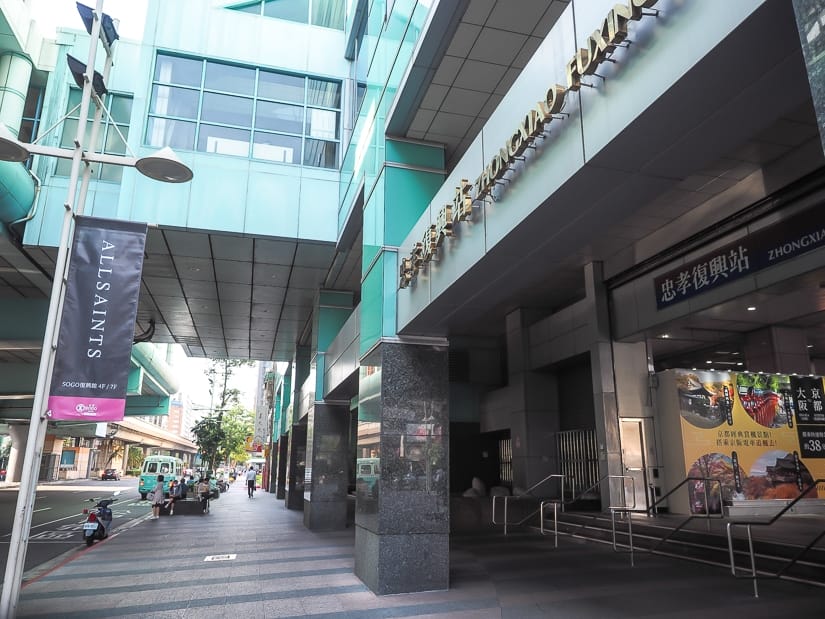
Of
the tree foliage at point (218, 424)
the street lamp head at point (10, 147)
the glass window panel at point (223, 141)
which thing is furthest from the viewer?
the tree foliage at point (218, 424)

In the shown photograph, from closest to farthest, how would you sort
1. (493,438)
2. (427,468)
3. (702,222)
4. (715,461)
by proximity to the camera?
(427,468), (702,222), (715,461), (493,438)

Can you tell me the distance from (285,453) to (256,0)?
68.5 ft

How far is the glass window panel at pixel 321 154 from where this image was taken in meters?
14.5

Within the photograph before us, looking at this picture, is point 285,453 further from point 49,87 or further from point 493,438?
point 49,87

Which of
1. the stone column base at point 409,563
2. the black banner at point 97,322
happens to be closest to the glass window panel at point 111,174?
the black banner at point 97,322

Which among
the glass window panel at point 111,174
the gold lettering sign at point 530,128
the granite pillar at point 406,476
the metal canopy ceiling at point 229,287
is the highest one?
the glass window panel at point 111,174

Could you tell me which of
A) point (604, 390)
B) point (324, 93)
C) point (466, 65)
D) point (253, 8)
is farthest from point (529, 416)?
point (253, 8)

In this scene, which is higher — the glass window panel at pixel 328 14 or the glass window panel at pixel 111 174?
the glass window panel at pixel 328 14

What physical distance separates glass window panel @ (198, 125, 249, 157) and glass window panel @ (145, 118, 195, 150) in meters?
0.24

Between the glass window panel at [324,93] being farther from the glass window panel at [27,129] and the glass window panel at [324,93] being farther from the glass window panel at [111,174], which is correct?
the glass window panel at [27,129]

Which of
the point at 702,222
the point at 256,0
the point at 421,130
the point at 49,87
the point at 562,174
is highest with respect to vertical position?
the point at 256,0

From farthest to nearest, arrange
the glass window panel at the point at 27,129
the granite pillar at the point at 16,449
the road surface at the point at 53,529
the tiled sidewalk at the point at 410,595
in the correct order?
1. the granite pillar at the point at 16,449
2. the glass window panel at the point at 27,129
3. the road surface at the point at 53,529
4. the tiled sidewalk at the point at 410,595

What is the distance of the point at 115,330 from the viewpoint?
655cm

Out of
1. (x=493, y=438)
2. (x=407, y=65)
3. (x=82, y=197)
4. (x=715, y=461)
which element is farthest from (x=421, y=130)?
(x=493, y=438)
